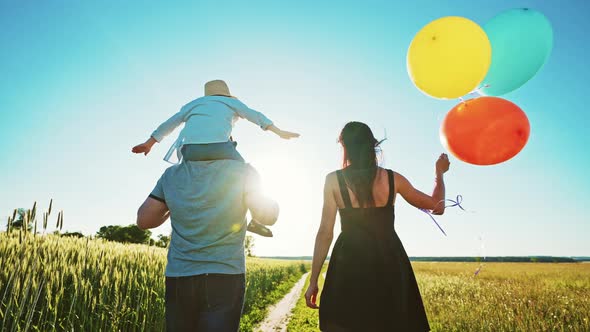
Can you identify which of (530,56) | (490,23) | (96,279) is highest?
(490,23)

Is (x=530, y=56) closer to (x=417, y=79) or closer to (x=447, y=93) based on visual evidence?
(x=447, y=93)

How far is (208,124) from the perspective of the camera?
195cm

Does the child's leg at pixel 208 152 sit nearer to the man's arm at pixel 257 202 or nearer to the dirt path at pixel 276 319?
the man's arm at pixel 257 202

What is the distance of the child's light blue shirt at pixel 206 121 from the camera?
6.30 feet

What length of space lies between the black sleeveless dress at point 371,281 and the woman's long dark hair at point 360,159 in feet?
0.37

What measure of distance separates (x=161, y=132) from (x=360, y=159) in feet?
4.93

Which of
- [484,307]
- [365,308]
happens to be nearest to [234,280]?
[365,308]

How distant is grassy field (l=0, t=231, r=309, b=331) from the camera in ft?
9.87

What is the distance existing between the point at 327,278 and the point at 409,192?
0.94 metres

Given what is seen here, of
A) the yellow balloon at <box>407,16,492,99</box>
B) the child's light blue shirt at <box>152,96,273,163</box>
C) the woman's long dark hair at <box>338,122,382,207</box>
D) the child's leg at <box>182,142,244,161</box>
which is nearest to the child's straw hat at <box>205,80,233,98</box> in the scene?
the child's light blue shirt at <box>152,96,273,163</box>

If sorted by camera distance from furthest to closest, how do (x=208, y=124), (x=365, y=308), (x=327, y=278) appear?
(x=327, y=278), (x=365, y=308), (x=208, y=124)

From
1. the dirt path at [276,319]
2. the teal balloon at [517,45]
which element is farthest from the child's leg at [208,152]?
the dirt path at [276,319]

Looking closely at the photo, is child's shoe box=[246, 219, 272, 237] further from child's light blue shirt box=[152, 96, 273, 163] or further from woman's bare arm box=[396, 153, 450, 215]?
woman's bare arm box=[396, 153, 450, 215]

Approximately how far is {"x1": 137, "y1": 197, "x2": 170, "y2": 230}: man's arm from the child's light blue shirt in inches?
13.4
